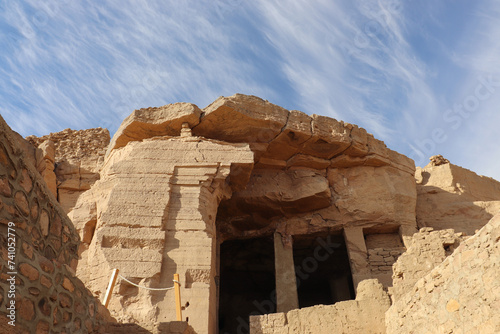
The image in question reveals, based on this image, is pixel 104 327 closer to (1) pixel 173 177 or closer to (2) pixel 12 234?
(2) pixel 12 234

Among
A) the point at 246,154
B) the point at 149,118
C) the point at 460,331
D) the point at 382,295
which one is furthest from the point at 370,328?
the point at 149,118

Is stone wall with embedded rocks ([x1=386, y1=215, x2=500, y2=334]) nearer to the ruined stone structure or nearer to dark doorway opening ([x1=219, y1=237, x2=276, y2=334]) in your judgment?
the ruined stone structure

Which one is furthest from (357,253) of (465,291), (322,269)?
(465,291)

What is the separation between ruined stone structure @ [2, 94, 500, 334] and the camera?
25.4ft

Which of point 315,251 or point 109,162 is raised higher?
point 109,162

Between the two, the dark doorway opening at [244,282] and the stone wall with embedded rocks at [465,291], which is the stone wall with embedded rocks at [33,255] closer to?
the stone wall with embedded rocks at [465,291]

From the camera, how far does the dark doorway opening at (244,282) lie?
510 inches

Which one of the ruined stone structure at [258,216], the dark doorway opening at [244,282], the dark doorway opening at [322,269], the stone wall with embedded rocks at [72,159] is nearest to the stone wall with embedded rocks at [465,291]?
the ruined stone structure at [258,216]

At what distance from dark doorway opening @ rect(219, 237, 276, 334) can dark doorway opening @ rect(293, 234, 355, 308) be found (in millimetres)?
850

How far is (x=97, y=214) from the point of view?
9.50 meters

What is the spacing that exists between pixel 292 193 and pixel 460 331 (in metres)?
7.31

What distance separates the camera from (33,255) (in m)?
3.37

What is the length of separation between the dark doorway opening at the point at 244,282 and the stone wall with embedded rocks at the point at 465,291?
24.7ft

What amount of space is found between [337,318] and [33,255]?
550 cm
